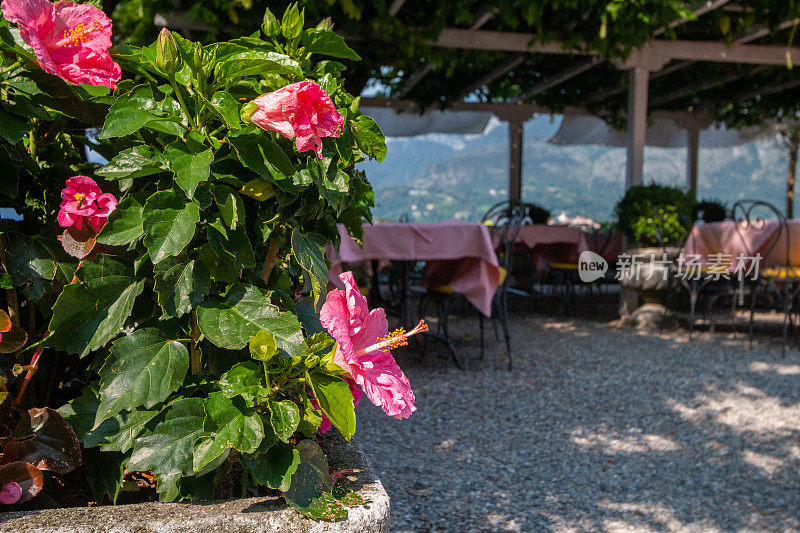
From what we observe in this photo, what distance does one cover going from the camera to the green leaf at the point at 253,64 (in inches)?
28.3

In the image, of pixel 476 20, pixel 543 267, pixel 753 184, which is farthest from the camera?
pixel 753 184

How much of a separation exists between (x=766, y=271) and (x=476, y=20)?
128 inches

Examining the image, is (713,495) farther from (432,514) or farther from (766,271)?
(766,271)

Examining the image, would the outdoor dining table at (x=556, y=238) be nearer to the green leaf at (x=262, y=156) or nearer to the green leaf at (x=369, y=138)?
the green leaf at (x=369, y=138)

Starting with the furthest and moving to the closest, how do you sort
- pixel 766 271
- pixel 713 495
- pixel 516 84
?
pixel 516 84 → pixel 766 271 → pixel 713 495

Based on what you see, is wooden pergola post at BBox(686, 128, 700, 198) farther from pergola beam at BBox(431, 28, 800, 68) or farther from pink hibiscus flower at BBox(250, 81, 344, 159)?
pink hibiscus flower at BBox(250, 81, 344, 159)

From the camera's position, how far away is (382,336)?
79 centimetres

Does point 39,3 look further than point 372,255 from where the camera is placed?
No

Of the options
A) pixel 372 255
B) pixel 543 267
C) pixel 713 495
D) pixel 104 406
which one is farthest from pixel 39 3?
pixel 543 267

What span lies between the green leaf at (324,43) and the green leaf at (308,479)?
1.61 ft

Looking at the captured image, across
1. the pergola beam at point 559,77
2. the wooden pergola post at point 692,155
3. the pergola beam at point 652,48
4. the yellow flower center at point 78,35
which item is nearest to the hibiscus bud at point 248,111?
the yellow flower center at point 78,35

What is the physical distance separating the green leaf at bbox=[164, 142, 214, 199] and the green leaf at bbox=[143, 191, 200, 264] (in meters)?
0.03

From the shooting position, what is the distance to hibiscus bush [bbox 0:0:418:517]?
69 cm

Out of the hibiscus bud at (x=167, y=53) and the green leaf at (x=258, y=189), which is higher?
the hibiscus bud at (x=167, y=53)
